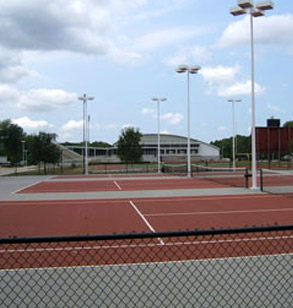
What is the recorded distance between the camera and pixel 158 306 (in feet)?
15.7

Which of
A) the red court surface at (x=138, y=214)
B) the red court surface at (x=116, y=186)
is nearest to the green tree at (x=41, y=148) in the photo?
the red court surface at (x=116, y=186)

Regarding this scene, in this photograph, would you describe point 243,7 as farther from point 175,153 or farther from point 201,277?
point 175,153

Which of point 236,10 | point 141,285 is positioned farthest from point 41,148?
point 141,285

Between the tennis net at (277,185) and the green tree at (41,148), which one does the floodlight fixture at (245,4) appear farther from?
the green tree at (41,148)

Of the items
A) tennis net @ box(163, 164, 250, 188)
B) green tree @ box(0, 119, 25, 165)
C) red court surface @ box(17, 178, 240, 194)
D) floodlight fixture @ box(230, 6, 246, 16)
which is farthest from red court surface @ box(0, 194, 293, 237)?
green tree @ box(0, 119, 25, 165)

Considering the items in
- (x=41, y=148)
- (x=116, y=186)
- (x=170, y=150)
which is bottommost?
(x=116, y=186)

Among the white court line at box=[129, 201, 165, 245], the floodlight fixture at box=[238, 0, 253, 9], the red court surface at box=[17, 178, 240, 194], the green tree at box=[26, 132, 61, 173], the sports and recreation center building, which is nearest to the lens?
the white court line at box=[129, 201, 165, 245]

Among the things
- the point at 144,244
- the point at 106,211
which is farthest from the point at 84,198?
the point at 144,244

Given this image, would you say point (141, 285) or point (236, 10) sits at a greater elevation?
point (236, 10)

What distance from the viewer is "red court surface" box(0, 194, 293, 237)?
10961 mm

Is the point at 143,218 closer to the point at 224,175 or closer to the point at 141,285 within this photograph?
the point at 141,285

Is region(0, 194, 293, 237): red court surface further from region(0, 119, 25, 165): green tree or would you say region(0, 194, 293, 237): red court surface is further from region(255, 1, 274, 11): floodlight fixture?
region(0, 119, 25, 165): green tree

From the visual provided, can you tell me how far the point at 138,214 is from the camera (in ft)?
44.3

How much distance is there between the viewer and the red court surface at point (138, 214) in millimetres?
10961
